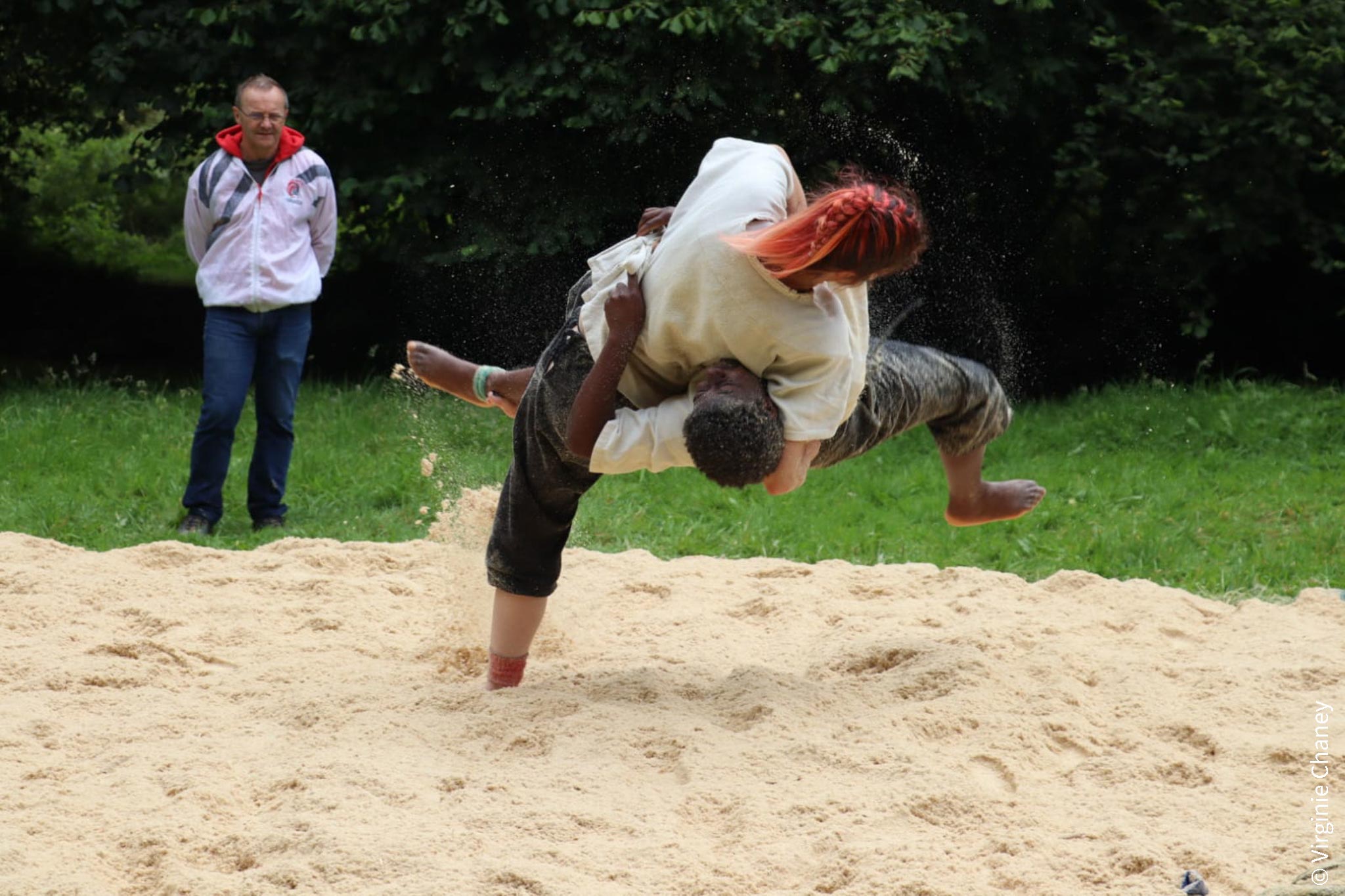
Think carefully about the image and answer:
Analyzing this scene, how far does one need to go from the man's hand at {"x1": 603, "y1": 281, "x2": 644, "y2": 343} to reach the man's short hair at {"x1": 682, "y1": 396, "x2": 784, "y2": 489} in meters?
→ 0.29

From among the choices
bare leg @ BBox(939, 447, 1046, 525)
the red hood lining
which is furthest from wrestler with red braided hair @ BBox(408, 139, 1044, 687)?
the red hood lining

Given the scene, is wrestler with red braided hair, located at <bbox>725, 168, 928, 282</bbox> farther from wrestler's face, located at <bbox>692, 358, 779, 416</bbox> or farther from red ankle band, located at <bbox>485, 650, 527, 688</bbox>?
red ankle band, located at <bbox>485, 650, 527, 688</bbox>

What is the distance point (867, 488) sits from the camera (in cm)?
677

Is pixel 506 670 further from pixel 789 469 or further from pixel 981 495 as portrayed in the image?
pixel 981 495

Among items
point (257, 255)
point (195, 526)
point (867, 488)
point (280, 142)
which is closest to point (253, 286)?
point (257, 255)

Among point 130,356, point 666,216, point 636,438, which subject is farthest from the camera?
point 130,356

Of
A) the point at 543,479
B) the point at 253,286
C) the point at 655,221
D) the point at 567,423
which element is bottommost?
the point at 253,286

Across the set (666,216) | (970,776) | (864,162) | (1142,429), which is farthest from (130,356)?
(970,776)

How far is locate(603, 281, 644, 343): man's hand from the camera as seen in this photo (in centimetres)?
345

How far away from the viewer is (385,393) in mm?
8688

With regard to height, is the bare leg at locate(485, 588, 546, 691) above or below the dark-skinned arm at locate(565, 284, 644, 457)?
below

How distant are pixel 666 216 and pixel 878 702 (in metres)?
1.41

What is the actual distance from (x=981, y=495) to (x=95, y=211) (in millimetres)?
10257

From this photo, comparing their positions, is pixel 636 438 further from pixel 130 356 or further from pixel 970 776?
pixel 130 356
